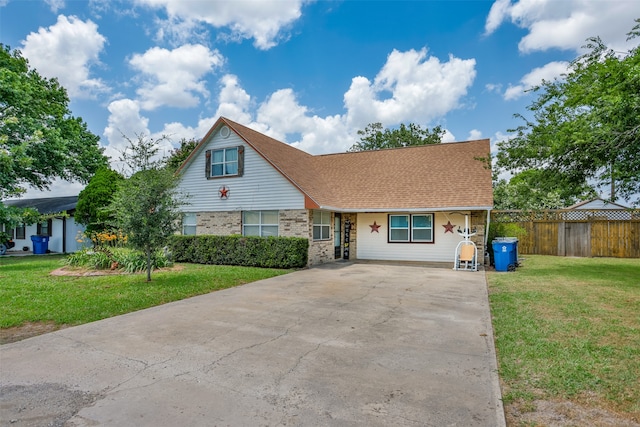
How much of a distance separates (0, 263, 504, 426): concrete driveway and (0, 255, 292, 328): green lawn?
78 centimetres

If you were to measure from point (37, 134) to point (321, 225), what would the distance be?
1159 centimetres

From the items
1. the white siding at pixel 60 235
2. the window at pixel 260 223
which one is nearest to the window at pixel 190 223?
the window at pixel 260 223

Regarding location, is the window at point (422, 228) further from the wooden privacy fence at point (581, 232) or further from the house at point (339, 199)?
the wooden privacy fence at point (581, 232)

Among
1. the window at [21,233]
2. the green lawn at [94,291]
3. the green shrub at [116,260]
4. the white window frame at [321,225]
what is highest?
the white window frame at [321,225]

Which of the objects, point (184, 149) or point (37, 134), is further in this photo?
point (184, 149)

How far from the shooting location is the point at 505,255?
12.2 metres

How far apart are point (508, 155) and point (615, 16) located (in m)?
4.61

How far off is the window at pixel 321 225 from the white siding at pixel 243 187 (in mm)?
1042

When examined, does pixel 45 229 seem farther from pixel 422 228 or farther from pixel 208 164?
pixel 422 228

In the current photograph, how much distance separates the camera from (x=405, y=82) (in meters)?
17.9

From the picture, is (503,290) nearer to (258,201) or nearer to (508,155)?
(508,155)

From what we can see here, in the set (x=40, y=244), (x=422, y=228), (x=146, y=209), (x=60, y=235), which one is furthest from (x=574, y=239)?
(x=40, y=244)

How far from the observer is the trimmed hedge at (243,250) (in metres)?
12.7

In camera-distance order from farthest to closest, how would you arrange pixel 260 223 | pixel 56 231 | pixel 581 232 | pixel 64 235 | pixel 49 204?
1. pixel 49 204
2. pixel 56 231
3. pixel 64 235
4. pixel 581 232
5. pixel 260 223
